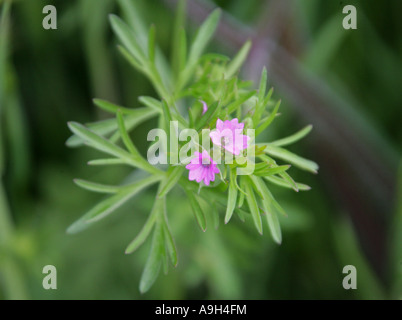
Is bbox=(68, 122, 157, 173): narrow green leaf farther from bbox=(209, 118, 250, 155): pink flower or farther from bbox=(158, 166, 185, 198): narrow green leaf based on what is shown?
bbox=(209, 118, 250, 155): pink flower

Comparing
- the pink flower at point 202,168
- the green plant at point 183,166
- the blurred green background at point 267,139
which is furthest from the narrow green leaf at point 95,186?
the blurred green background at point 267,139

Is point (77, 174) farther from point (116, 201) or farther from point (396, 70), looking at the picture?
point (396, 70)

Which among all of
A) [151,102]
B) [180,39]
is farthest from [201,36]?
[151,102]

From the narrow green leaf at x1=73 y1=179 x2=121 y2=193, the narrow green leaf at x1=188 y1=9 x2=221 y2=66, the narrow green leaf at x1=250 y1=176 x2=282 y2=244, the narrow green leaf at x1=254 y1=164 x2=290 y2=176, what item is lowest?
the narrow green leaf at x1=250 y1=176 x2=282 y2=244

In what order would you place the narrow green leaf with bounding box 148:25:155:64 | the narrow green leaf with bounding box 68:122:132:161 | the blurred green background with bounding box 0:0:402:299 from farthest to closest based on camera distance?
the blurred green background with bounding box 0:0:402:299 → the narrow green leaf with bounding box 148:25:155:64 → the narrow green leaf with bounding box 68:122:132:161

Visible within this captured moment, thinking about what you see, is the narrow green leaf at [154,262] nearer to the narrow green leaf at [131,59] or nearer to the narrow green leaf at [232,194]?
the narrow green leaf at [232,194]

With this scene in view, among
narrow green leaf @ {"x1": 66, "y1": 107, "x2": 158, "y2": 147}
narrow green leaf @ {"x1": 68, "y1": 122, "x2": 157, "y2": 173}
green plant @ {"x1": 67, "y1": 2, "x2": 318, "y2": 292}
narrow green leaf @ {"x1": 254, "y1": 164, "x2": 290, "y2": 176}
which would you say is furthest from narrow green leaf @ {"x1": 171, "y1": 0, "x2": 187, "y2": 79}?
narrow green leaf @ {"x1": 254, "y1": 164, "x2": 290, "y2": 176}
